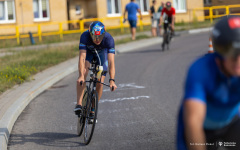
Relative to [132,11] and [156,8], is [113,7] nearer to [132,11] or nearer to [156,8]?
Result: [156,8]

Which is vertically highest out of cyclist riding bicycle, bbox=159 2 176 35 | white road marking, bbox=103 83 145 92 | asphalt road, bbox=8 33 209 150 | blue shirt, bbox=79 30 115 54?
cyclist riding bicycle, bbox=159 2 176 35

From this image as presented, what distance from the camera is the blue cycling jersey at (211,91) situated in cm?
302

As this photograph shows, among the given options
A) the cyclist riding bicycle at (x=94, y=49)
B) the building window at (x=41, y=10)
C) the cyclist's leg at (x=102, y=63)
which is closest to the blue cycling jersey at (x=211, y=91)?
the cyclist riding bicycle at (x=94, y=49)

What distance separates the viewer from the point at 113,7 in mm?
38500

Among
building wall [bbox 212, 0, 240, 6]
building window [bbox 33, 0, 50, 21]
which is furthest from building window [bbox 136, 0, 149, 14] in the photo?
building wall [bbox 212, 0, 240, 6]

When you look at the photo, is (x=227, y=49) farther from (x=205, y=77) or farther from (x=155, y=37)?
(x=155, y=37)

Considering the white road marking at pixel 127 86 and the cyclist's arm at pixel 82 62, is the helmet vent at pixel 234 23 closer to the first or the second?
A: the cyclist's arm at pixel 82 62

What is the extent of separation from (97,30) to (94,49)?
1.71ft

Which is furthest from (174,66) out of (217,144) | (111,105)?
(217,144)

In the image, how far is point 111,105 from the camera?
9992 mm

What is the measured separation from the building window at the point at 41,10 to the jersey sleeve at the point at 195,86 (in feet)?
113

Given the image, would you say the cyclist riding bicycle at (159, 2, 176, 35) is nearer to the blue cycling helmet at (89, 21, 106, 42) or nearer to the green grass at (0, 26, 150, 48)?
the green grass at (0, 26, 150, 48)

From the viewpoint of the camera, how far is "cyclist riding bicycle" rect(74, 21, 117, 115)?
6.77 meters

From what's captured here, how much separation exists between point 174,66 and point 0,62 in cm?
610
